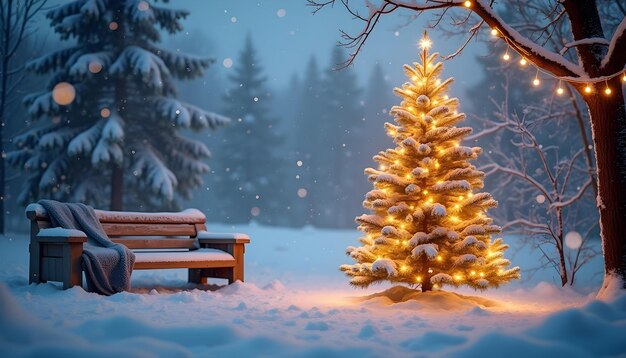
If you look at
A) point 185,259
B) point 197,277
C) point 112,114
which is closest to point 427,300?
point 185,259

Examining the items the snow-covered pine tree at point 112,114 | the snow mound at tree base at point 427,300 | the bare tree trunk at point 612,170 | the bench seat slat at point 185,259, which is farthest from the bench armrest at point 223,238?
the snow-covered pine tree at point 112,114

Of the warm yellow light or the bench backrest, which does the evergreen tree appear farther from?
the warm yellow light

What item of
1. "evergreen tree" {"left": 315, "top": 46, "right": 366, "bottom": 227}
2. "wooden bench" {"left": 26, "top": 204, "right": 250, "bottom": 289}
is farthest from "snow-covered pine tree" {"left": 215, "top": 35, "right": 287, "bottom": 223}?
"wooden bench" {"left": 26, "top": 204, "right": 250, "bottom": 289}

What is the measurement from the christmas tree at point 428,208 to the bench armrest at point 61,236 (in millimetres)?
3394

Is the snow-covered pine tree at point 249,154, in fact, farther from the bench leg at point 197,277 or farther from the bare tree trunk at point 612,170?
the bare tree trunk at point 612,170

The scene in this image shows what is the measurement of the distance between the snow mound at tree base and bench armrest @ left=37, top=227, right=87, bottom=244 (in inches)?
141

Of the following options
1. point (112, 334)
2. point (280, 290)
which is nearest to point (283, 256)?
point (280, 290)

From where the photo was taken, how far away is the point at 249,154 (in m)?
35.6

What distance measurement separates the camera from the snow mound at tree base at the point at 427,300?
6453 mm

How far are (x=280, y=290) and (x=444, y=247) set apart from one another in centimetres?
257

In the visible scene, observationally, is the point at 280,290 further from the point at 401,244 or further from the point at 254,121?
the point at 254,121

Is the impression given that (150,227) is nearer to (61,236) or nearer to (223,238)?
(223,238)

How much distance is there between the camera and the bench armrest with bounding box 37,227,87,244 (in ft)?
22.1

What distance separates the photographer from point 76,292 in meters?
6.55
